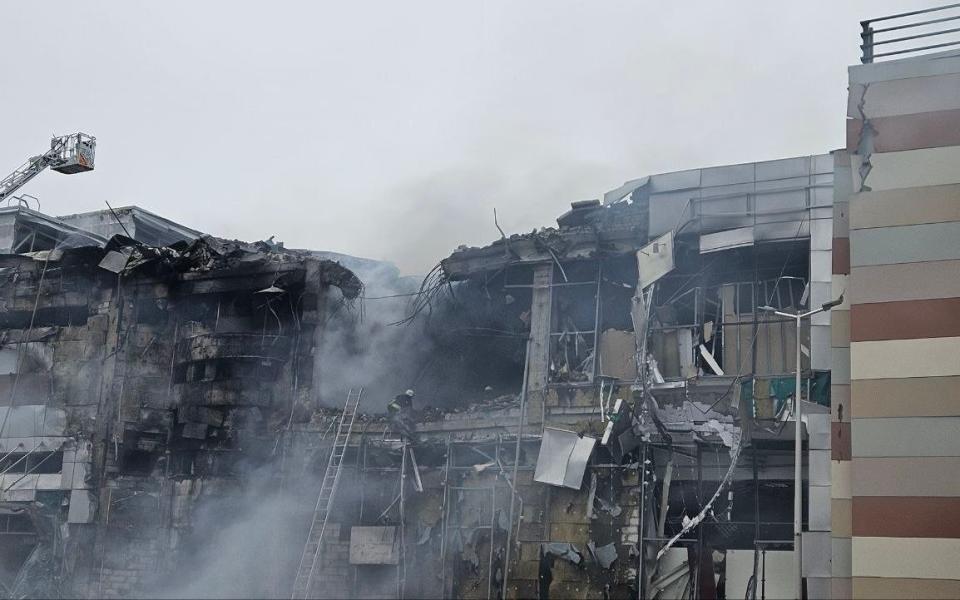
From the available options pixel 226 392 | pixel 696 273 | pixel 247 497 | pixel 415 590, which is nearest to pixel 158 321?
pixel 226 392

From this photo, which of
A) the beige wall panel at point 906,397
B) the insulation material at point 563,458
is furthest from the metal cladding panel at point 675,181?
the beige wall panel at point 906,397

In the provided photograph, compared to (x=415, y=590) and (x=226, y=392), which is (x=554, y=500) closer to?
(x=415, y=590)

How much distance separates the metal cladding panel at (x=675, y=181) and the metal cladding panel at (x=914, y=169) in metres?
4.84

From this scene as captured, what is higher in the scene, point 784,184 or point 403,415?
point 784,184

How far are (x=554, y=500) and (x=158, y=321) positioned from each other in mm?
11726

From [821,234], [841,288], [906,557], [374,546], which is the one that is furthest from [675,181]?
[374,546]

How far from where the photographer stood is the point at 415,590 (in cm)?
2342

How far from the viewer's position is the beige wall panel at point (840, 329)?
19.5m

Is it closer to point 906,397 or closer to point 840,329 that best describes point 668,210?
point 840,329

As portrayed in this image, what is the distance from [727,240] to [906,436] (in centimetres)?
623

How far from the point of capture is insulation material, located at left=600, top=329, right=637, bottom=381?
23.2m

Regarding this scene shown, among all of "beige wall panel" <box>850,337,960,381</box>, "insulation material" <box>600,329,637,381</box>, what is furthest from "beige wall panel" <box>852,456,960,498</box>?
"insulation material" <box>600,329,637,381</box>

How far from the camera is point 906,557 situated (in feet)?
56.0

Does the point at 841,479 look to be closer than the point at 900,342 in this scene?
No
